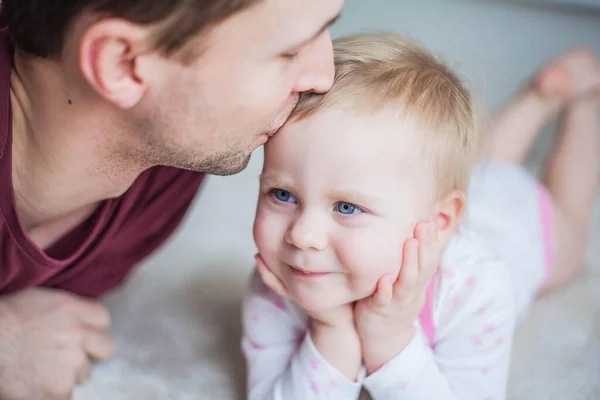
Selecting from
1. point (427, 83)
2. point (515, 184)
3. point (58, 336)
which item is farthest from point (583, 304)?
point (58, 336)

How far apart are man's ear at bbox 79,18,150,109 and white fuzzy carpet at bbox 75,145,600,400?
1.34 ft

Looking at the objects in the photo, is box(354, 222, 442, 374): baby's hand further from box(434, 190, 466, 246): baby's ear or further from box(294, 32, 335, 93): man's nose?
box(294, 32, 335, 93): man's nose

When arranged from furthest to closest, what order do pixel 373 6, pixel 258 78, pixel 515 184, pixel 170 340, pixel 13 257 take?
1. pixel 373 6
2. pixel 515 184
3. pixel 170 340
4. pixel 13 257
5. pixel 258 78

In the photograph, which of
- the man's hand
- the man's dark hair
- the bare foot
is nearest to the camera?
the man's dark hair

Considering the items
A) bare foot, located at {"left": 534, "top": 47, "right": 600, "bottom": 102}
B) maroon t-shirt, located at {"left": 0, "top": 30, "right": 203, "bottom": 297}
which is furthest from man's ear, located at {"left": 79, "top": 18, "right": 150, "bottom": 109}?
bare foot, located at {"left": 534, "top": 47, "right": 600, "bottom": 102}

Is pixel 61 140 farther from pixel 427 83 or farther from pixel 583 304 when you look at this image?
pixel 583 304

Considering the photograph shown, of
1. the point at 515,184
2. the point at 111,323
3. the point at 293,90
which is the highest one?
the point at 293,90

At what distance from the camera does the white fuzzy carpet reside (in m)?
1.03

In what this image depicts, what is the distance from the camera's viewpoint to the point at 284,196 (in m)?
0.83

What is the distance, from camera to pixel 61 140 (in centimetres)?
87

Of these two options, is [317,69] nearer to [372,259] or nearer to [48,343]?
[372,259]

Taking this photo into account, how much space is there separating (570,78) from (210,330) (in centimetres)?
76

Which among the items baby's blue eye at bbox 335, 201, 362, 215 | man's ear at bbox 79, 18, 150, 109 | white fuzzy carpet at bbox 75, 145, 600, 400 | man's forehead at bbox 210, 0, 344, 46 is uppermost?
man's forehead at bbox 210, 0, 344, 46

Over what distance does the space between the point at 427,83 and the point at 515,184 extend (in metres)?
0.46
